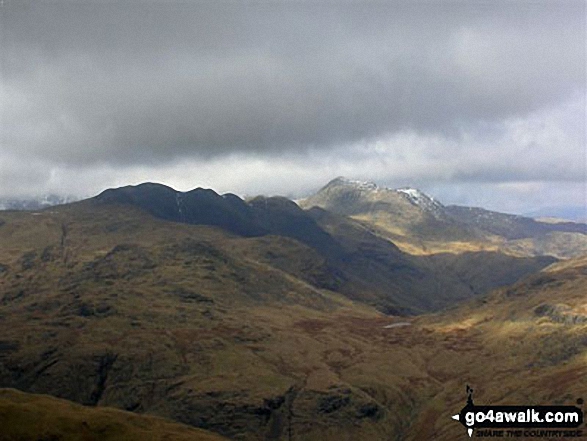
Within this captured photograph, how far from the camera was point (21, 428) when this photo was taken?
652 feet

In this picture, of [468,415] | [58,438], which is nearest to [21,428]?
[58,438]

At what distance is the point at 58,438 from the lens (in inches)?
7830

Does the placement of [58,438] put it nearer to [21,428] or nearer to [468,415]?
[21,428]

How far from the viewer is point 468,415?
189000 mm

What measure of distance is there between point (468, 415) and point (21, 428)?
469 ft

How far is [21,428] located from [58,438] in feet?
40.8

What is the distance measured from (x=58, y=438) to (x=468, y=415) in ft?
431
